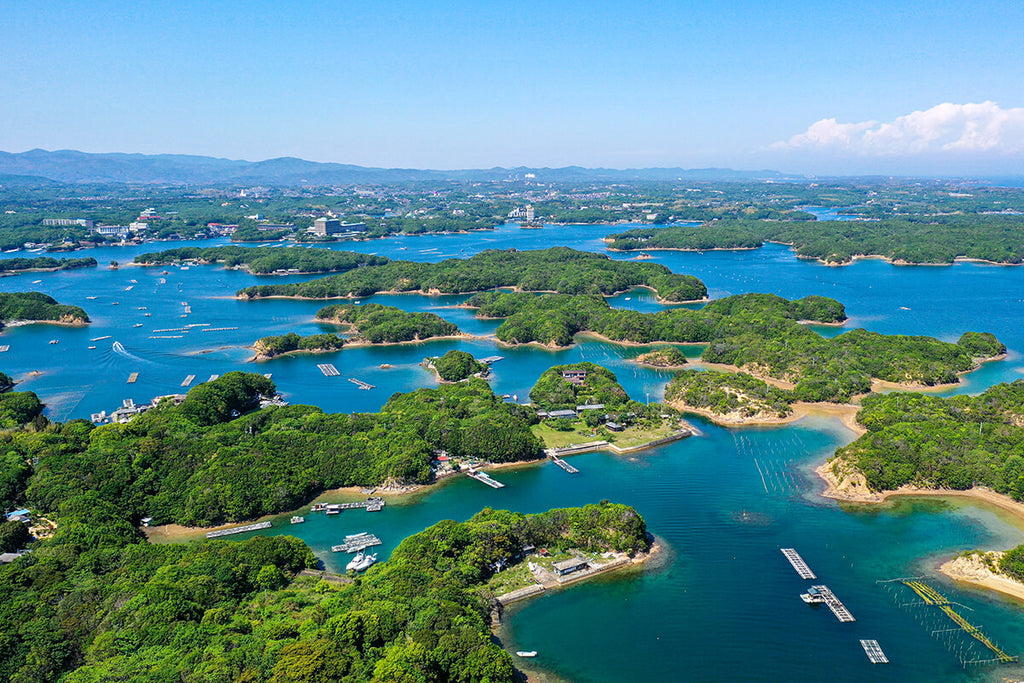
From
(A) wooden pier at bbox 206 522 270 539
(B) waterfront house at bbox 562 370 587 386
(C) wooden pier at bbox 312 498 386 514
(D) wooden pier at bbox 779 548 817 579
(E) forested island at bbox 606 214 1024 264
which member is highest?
(E) forested island at bbox 606 214 1024 264

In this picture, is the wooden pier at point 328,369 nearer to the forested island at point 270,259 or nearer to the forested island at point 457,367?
the forested island at point 457,367

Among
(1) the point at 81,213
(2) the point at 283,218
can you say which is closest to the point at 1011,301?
(2) the point at 283,218

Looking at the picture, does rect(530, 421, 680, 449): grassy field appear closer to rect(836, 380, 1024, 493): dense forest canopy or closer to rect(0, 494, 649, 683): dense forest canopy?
rect(836, 380, 1024, 493): dense forest canopy

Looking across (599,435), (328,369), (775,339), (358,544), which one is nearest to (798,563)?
(599,435)

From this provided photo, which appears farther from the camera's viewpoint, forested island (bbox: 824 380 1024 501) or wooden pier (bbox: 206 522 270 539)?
forested island (bbox: 824 380 1024 501)

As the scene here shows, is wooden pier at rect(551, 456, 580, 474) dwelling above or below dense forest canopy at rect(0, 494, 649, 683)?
below

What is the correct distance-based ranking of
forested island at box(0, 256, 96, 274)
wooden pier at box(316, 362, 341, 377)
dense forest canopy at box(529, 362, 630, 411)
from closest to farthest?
dense forest canopy at box(529, 362, 630, 411)
wooden pier at box(316, 362, 341, 377)
forested island at box(0, 256, 96, 274)

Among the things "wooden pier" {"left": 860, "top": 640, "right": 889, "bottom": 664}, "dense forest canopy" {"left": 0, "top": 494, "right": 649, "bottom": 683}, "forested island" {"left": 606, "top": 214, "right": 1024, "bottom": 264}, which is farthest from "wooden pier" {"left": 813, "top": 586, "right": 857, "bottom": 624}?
"forested island" {"left": 606, "top": 214, "right": 1024, "bottom": 264}

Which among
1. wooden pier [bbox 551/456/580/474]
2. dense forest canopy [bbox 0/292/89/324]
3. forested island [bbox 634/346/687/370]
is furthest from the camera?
dense forest canopy [bbox 0/292/89/324]
